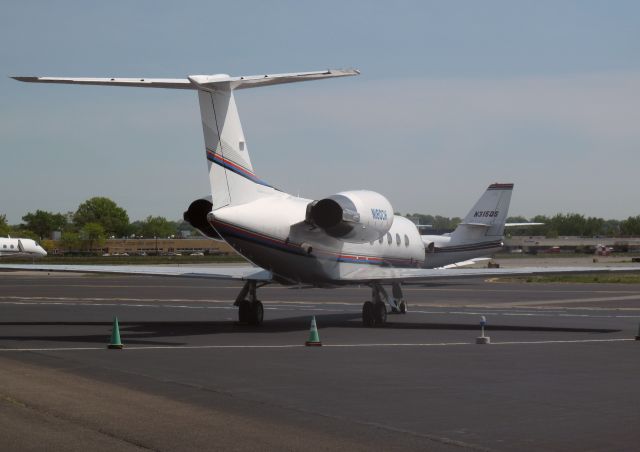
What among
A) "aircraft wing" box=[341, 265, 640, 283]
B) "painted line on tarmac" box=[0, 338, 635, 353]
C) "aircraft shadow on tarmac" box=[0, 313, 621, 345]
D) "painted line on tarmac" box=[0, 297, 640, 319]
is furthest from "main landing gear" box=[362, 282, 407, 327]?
"painted line on tarmac" box=[0, 338, 635, 353]

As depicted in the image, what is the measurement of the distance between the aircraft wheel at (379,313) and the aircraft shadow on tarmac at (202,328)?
316 millimetres

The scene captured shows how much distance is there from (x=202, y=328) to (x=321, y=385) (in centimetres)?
1253

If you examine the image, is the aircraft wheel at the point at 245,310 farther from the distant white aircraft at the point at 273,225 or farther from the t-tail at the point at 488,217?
the t-tail at the point at 488,217

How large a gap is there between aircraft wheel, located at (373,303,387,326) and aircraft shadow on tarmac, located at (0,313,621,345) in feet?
1.04

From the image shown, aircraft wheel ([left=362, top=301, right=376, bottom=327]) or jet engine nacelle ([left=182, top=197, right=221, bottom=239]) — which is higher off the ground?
jet engine nacelle ([left=182, top=197, right=221, bottom=239])

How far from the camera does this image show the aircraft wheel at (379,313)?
2811 cm

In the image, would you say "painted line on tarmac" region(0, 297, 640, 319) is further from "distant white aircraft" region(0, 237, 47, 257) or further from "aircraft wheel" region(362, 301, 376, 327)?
"distant white aircraft" region(0, 237, 47, 257)

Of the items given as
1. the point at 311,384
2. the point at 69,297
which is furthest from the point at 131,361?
the point at 69,297

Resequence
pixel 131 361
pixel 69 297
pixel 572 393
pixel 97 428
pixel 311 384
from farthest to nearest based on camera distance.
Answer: pixel 69 297 < pixel 131 361 < pixel 311 384 < pixel 572 393 < pixel 97 428

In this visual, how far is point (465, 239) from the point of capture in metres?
45.8

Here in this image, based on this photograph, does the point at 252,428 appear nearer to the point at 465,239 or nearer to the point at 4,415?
the point at 4,415

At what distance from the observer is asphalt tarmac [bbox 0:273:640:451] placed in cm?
1012

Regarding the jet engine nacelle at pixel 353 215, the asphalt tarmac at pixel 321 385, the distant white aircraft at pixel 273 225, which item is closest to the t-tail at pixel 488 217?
the distant white aircraft at pixel 273 225

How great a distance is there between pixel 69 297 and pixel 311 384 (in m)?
32.5
